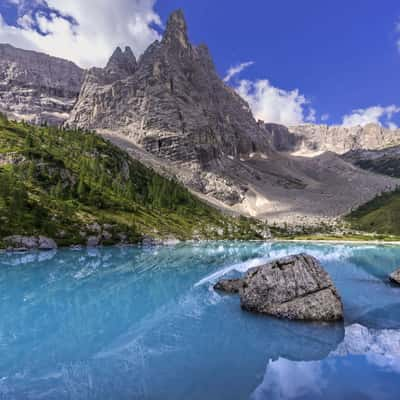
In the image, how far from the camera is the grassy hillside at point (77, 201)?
101 m

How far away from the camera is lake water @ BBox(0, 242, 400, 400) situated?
52.2 ft

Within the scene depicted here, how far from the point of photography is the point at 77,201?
422 feet

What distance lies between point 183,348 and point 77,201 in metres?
117

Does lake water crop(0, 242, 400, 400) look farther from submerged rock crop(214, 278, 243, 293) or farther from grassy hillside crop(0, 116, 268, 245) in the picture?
grassy hillside crop(0, 116, 268, 245)

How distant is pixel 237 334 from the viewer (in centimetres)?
2416

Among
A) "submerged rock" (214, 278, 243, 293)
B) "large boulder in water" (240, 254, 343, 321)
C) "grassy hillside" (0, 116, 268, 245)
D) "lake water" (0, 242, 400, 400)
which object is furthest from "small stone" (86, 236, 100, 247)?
"large boulder in water" (240, 254, 343, 321)

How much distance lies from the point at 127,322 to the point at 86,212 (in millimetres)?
101075

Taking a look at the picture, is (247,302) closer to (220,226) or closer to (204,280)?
(204,280)

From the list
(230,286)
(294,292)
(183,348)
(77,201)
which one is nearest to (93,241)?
(77,201)

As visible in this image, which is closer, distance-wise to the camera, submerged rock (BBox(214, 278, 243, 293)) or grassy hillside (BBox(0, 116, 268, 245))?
submerged rock (BBox(214, 278, 243, 293))

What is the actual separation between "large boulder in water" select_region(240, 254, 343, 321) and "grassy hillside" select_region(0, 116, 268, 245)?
7969 cm

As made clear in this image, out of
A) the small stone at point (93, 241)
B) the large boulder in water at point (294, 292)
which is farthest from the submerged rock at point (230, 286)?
the small stone at point (93, 241)

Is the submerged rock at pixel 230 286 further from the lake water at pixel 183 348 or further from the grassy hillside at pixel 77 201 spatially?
the grassy hillside at pixel 77 201

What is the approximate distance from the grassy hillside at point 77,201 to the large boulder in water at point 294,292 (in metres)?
79.7
